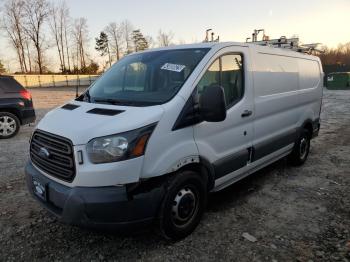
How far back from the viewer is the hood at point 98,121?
8.96ft

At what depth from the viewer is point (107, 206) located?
8.85 feet

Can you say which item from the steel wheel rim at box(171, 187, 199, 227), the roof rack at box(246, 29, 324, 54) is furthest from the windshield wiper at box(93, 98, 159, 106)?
the roof rack at box(246, 29, 324, 54)

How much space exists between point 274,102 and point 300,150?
1.61 metres

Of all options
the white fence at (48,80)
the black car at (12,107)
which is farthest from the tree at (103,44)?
the black car at (12,107)

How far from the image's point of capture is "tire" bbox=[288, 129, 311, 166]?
219 inches

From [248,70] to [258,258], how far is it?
2215mm

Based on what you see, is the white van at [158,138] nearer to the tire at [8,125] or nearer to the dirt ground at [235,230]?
the dirt ground at [235,230]

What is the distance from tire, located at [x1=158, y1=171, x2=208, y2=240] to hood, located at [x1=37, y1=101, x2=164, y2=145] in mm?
674

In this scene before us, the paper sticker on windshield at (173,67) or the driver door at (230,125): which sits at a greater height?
the paper sticker on windshield at (173,67)

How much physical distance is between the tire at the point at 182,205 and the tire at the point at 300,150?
2770mm

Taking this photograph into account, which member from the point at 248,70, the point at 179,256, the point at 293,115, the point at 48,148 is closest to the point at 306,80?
the point at 293,115

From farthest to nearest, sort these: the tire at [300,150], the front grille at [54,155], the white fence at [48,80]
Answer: the white fence at [48,80] → the tire at [300,150] → the front grille at [54,155]

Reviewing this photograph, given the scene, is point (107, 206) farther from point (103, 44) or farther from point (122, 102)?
point (103, 44)

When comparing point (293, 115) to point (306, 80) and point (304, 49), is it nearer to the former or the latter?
point (306, 80)
